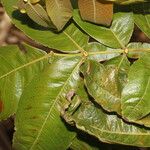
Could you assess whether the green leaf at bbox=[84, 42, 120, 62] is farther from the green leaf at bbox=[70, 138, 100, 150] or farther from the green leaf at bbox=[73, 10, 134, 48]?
the green leaf at bbox=[70, 138, 100, 150]

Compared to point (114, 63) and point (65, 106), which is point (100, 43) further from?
point (65, 106)

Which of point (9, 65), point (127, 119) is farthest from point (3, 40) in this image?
point (127, 119)

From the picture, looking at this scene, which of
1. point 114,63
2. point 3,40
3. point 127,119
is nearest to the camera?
point 127,119

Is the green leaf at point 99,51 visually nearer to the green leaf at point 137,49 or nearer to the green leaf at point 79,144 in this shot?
the green leaf at point 137,49

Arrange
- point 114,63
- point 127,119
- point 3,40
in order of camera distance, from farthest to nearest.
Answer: point 3,40 → point 114,63 → point 127,119

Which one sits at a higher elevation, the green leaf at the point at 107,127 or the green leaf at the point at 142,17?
the green leaf at the point at 142,17

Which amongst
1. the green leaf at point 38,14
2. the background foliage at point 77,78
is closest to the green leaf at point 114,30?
the background foliage at point 77,78

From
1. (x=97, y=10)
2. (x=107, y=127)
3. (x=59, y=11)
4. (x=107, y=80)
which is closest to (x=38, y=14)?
(x=59, y=11)
